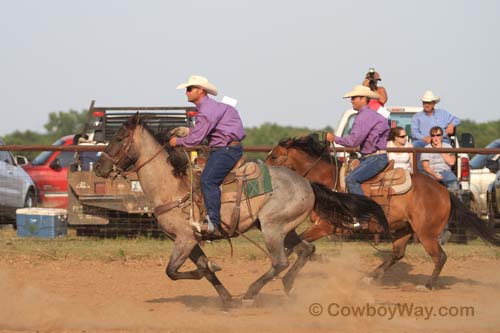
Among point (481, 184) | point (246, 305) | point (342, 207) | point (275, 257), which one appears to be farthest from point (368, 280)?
point (481, 184)

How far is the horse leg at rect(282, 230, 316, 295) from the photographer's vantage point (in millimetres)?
10595

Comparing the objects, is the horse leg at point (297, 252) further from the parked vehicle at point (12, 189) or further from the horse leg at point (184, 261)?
the parked vehicle at point (12, 189)

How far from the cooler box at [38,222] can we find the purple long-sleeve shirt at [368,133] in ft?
19.8

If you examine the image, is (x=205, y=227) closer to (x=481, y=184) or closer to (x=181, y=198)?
(x=181, y=198)

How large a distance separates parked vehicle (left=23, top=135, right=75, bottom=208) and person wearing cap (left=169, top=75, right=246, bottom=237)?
807 centimetres

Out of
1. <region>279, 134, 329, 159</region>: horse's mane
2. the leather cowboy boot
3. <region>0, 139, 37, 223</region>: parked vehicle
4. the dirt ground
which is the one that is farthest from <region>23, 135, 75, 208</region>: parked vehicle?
the leather cowboy boot

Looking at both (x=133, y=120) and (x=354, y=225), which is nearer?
(x=133, y=120)

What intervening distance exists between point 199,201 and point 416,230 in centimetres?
322

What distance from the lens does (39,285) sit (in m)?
11.7

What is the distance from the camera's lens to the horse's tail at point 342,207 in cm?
1040

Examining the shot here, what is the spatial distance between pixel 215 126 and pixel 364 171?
2639mm

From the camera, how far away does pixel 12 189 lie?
16578mm

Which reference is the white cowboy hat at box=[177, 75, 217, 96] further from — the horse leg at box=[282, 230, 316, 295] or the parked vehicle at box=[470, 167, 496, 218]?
the parked vehicle at box=[470, 167, 496, 218]

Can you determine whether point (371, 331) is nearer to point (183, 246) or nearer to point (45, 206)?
point (183, 246)
